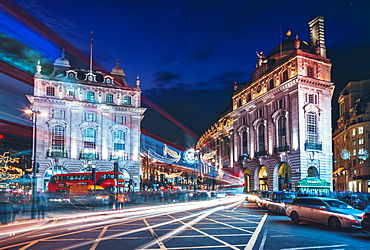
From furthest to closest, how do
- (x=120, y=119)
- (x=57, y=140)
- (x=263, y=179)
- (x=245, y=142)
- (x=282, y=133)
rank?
(x=245, y=142) → (x=120, y=119) → (x=263, y=179) → (x=57, y=140) → (x=282, y=133)

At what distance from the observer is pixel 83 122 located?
2736 inches

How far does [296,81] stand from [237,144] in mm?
23724

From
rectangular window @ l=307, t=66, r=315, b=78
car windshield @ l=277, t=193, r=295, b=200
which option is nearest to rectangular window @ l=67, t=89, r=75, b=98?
rectangular window @ l=307, t=66, r=315, b=78

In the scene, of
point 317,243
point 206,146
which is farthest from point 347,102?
point 317,243

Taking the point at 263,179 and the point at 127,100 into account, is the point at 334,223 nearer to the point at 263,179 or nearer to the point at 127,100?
the point at 263,179

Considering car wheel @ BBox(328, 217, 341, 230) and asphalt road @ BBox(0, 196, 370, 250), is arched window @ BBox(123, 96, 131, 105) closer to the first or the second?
asphalt road @ BBox(0, 196, 370, 250)

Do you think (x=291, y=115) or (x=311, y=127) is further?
(x=291, y=115)

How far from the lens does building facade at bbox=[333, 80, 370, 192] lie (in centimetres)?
7436

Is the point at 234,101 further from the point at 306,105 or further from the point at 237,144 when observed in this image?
the point at 306,105

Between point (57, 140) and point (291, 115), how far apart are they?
40.9 m

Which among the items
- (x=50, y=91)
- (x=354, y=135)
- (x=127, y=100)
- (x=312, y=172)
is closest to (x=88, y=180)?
(x=50, y=91)

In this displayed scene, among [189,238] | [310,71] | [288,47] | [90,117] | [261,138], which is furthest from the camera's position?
[90,117]

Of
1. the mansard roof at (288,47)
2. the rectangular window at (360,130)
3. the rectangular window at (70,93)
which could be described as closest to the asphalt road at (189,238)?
the mansard roof at (288,47)

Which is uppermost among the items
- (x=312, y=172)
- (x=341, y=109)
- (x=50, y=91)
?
(x=341, y=109)
